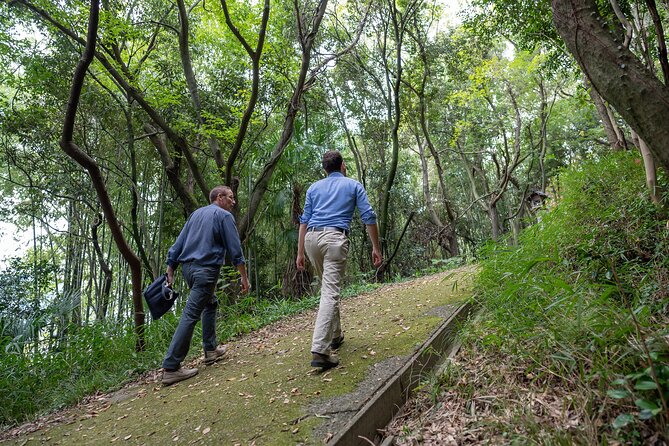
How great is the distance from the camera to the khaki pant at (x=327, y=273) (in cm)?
281

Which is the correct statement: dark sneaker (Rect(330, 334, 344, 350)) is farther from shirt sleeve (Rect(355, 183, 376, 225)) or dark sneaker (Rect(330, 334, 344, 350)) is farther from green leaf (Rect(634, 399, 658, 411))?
green leaf (Rect(634, 399, 658, 411))

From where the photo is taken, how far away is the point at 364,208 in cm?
309

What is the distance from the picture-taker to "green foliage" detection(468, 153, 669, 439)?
1526 mm

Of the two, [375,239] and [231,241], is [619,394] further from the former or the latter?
[231,241]

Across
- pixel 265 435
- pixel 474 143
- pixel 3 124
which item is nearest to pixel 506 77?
pixel 474 143

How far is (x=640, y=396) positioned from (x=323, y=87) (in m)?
13.5

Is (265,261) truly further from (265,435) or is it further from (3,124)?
(265,435)

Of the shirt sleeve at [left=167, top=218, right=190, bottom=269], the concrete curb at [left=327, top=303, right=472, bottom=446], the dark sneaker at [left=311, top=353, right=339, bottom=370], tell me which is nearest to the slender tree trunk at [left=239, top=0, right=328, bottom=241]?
the shirt sleeve at [left=167, top=218, right=190, bottom=269]

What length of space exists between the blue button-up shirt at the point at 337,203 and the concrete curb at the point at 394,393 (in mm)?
1138

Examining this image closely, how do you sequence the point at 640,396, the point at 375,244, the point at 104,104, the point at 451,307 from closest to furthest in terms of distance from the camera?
the point at 640,396, the point at 375,244, the point at 451,307, the point at 104,104

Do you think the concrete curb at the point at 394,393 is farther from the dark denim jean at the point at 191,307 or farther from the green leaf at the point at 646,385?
the dark denim jean at the point at 191,307

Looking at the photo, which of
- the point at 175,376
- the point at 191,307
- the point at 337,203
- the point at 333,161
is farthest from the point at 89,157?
the point at 337,203

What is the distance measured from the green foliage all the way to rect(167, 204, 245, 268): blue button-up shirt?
92.0 inches

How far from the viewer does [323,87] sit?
1359cm
